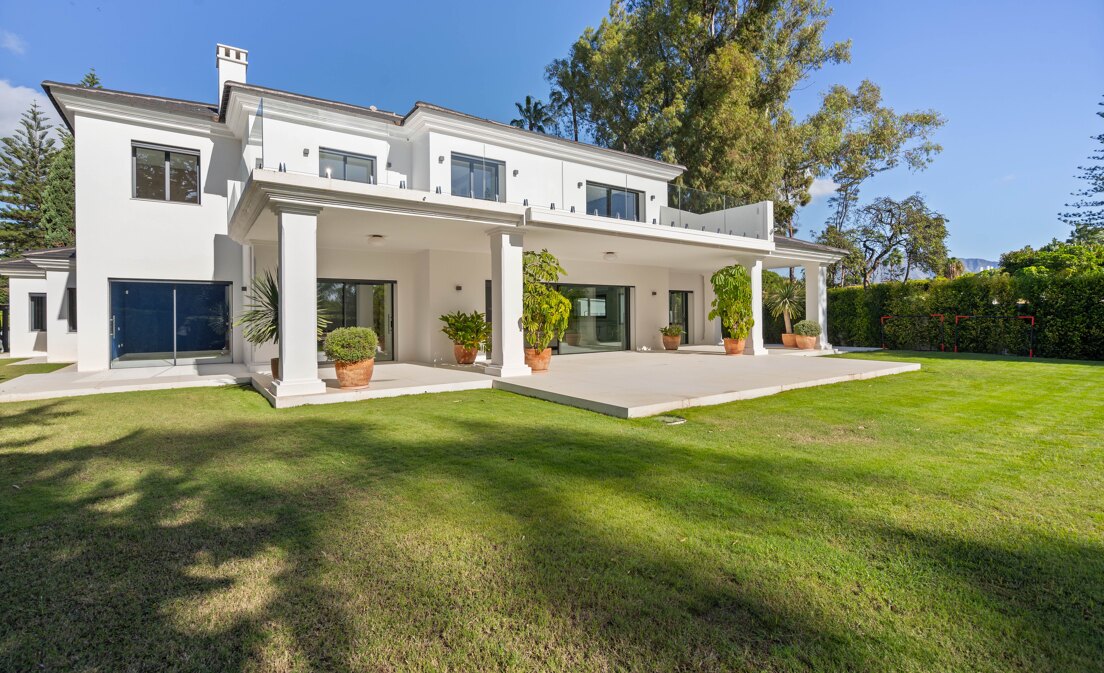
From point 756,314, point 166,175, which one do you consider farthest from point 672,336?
point 166,175

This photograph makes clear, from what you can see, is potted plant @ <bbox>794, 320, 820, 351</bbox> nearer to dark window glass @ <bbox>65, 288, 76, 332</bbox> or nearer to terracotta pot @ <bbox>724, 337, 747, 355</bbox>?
terracotta pot @ <bbox>724, 337, 747, 355</bbox>

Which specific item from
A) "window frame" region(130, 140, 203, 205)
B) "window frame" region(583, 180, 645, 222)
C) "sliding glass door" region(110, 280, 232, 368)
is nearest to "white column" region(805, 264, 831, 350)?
"window frame" region(583, 180, 645, 222)

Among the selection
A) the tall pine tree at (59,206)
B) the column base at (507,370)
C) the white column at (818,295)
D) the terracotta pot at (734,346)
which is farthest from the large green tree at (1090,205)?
the tall pine tree at (59,206)

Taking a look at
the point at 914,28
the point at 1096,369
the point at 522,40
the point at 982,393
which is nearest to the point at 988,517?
the point at 982,393

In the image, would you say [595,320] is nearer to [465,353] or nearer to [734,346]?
[734,346]

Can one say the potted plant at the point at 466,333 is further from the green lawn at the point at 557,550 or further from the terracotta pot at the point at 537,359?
the green lawn at the point at 557,550

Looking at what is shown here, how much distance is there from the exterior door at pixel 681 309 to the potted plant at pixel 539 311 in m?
8.35

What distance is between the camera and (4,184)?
2650 cm

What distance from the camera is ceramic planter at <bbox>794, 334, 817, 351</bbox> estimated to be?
51.9ft

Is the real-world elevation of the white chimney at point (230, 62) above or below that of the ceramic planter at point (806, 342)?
above

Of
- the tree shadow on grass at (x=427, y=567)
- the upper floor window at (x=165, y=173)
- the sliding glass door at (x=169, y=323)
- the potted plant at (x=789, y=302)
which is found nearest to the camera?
the tree shadow on grass at (x=427, y=567)

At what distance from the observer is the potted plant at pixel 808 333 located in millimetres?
15805

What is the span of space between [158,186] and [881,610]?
562 inches

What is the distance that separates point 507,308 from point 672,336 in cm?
783
